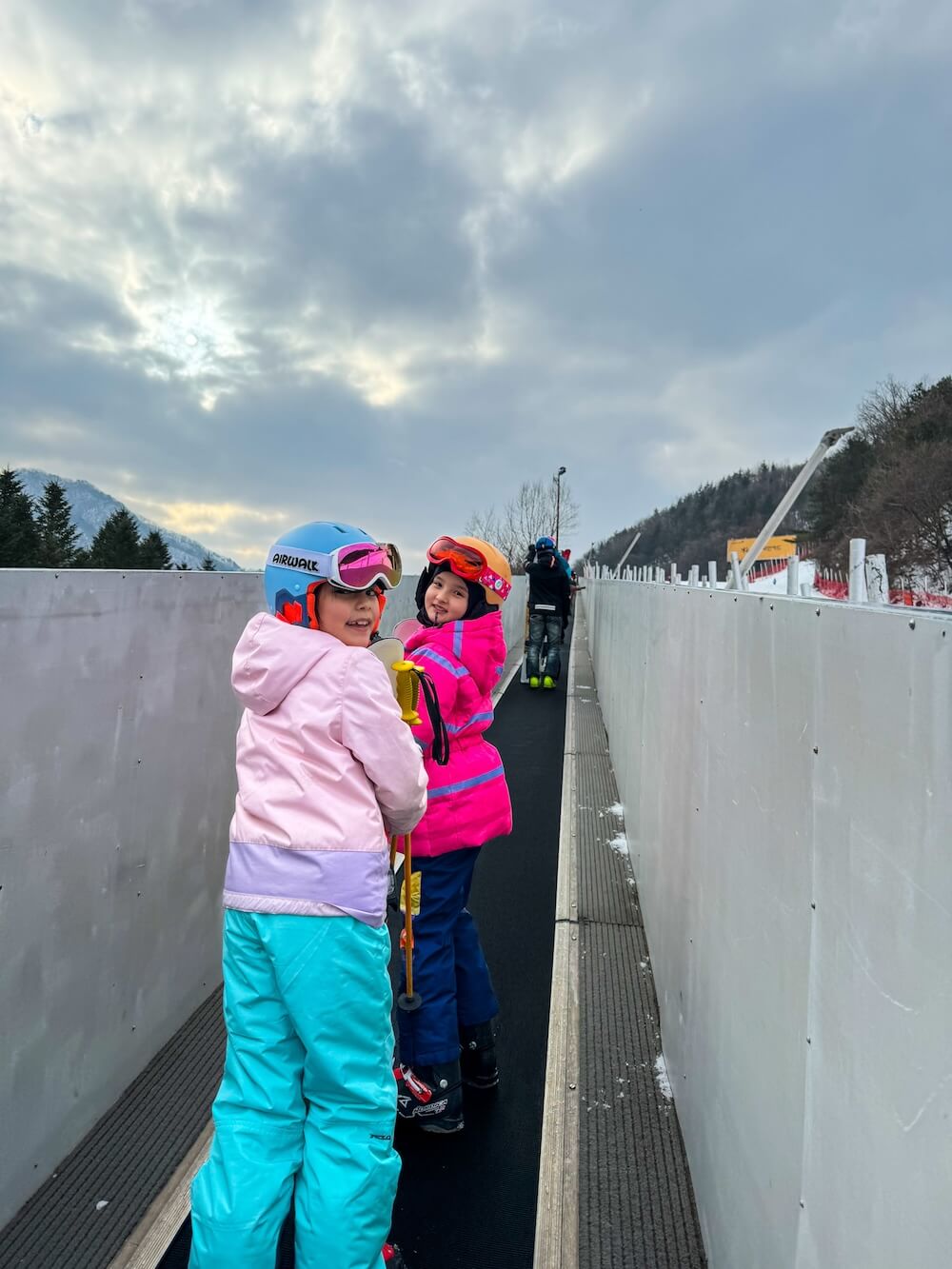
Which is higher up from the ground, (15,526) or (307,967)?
(15,526)

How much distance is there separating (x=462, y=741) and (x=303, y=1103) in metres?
1.17

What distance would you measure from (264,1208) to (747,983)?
48.0 inches

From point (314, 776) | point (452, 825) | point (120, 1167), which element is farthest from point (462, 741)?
point (120, 1167)

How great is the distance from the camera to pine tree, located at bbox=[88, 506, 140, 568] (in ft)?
200

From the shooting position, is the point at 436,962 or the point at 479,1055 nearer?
the point at 436,962

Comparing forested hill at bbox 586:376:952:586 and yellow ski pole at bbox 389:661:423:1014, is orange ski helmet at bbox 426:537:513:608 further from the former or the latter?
forested hill at bbox 586:376:952:586

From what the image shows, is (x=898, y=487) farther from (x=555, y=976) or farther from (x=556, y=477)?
(x=555, y=976)

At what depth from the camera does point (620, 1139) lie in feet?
8.36

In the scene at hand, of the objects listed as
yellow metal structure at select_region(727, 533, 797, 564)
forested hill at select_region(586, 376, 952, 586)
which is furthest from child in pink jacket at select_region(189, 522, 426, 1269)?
forested hill at select_region(586, 376, 952, 586)

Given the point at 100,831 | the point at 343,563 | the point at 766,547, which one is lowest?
the point at 100,831

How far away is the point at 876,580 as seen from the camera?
175cm

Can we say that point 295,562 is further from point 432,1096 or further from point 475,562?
point 432,1096

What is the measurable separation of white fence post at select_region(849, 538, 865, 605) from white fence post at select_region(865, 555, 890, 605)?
11 cm

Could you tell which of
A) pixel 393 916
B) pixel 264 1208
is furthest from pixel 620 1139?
pixel 393 916
